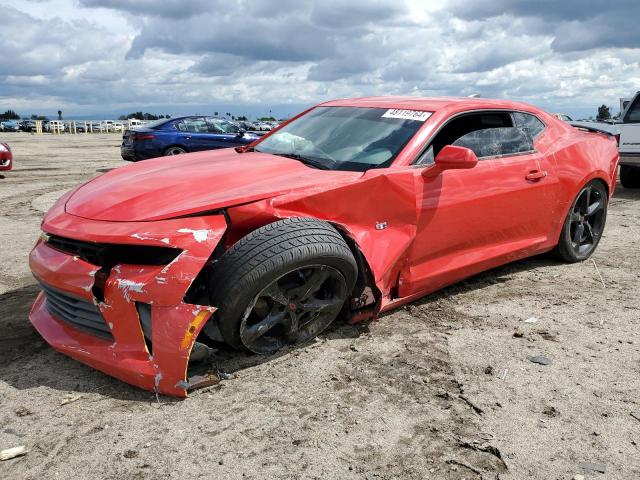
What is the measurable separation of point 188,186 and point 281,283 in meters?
0.74

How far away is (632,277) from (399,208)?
2.56 metres

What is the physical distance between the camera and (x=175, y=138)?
13023 millimetres

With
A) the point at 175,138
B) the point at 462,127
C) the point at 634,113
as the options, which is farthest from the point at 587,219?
the point at 175,138

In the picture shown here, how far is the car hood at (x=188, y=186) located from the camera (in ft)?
9.48

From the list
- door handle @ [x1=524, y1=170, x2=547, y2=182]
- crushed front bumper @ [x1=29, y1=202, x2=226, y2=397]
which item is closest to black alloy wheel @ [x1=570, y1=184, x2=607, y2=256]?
door handle @ [x1=524, y1=170, x2=547, y2=182]

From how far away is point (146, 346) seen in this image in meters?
2.70

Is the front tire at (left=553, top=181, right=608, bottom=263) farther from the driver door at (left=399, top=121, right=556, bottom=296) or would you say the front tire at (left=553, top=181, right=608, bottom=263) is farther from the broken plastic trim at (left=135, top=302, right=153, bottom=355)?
the broken plastic trim at (left=135, top=302, right=153, bottom=355)

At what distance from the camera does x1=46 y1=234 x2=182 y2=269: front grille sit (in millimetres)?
2723

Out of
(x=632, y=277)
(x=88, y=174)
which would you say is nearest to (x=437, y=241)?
(x=632, y=277)

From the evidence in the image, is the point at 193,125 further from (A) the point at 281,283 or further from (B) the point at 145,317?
(B) the point at 145,317

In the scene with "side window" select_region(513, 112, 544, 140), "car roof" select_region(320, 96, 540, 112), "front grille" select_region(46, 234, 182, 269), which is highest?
"car roof" select_region(320, 96, 540, 112)

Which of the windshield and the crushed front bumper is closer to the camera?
the crushed front bumper

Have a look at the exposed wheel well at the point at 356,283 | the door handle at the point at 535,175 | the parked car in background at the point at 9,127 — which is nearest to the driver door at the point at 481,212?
the door handle at the point at 535,175

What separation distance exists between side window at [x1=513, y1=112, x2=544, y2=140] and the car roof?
74mm
